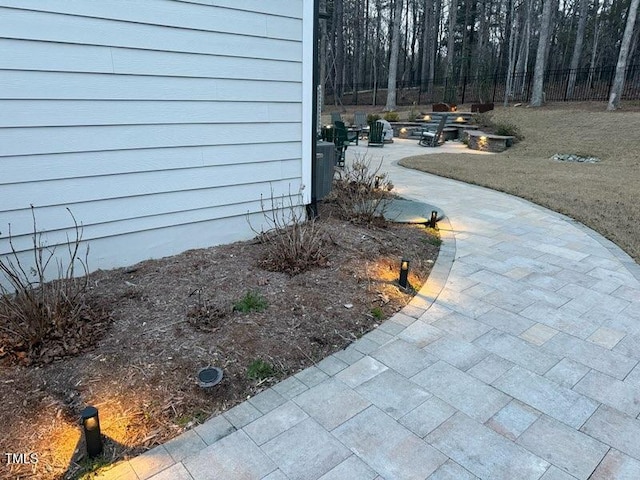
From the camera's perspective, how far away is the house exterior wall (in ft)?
8.89

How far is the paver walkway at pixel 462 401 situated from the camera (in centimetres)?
173

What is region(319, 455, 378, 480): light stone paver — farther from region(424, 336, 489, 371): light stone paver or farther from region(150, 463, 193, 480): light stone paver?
region(424, 336, 489, 371): light stone paver

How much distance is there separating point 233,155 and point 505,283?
8.40ft

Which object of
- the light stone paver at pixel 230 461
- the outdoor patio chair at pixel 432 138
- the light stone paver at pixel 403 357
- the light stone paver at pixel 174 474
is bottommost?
the light stone paver at pixel 230 461

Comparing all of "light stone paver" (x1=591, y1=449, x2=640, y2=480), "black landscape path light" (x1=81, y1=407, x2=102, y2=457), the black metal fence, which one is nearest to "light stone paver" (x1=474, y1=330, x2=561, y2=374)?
"light stone paver" (x1=591, y1=449, x2=640, y2=480)

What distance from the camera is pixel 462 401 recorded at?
2.10 meters

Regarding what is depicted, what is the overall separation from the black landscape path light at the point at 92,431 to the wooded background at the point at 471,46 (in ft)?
63.9

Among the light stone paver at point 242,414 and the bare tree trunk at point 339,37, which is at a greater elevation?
the bare tree trunk at point 339,37

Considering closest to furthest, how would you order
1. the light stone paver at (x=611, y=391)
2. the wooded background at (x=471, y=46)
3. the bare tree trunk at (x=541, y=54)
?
the light stone paver at (x=611, y=391) → the bare tree trunk at (x=541, y=54) → the wooded background at (x=471, y=46)

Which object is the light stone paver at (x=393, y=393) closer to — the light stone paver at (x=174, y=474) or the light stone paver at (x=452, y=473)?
the light stone paver at (x=452, y=473)

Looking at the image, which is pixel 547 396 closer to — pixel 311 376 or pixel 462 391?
pixel 462 391

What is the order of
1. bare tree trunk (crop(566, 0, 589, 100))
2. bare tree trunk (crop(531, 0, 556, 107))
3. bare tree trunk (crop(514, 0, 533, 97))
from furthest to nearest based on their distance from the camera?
bare tree trunk (crop(514, 0, 533, 97)) → bare tree trunk (crop(566, 0, 589, 100)) → bare tree trunk (crop(531, 0, 556, 107))

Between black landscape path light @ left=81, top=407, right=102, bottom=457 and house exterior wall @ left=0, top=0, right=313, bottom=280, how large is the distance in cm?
180

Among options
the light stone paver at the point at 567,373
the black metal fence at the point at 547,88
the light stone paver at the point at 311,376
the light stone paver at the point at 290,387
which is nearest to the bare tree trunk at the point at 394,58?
the black metal fence at the point at 547,88
